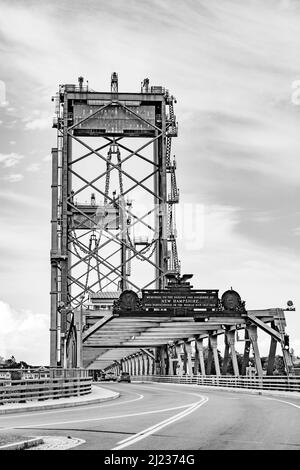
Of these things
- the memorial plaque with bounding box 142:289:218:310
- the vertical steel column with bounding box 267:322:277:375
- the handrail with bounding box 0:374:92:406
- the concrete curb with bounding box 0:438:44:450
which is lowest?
the concrete curb with bounding box 0:438:44:450


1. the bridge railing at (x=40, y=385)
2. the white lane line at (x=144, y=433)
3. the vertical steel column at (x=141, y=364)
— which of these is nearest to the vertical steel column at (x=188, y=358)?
the bridge railing at (x=40, y=385)

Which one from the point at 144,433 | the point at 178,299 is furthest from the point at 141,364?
the point at 144,433

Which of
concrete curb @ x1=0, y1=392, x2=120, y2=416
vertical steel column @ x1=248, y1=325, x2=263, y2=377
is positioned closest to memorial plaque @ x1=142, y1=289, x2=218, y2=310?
vertical steel column @ x1=248, y1=325, x2=263, y2=377

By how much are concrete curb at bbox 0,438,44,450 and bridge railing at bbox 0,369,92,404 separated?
15567 mm

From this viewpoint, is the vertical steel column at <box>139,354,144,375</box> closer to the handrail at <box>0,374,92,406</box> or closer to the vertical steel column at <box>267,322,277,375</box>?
the vertical steel column at <box>267,322,277,375</box>

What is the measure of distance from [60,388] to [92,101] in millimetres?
69507

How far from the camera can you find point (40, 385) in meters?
31.3

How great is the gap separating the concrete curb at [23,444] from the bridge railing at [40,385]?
613 inches

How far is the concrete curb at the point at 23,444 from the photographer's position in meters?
11.3

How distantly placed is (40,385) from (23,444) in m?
20.1

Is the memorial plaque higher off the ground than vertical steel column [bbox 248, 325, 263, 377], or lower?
higher

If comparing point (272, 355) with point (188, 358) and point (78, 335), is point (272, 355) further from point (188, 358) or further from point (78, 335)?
point (188, 358)

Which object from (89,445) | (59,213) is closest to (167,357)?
(59,213)

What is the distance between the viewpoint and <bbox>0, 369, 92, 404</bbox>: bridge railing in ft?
94.4
